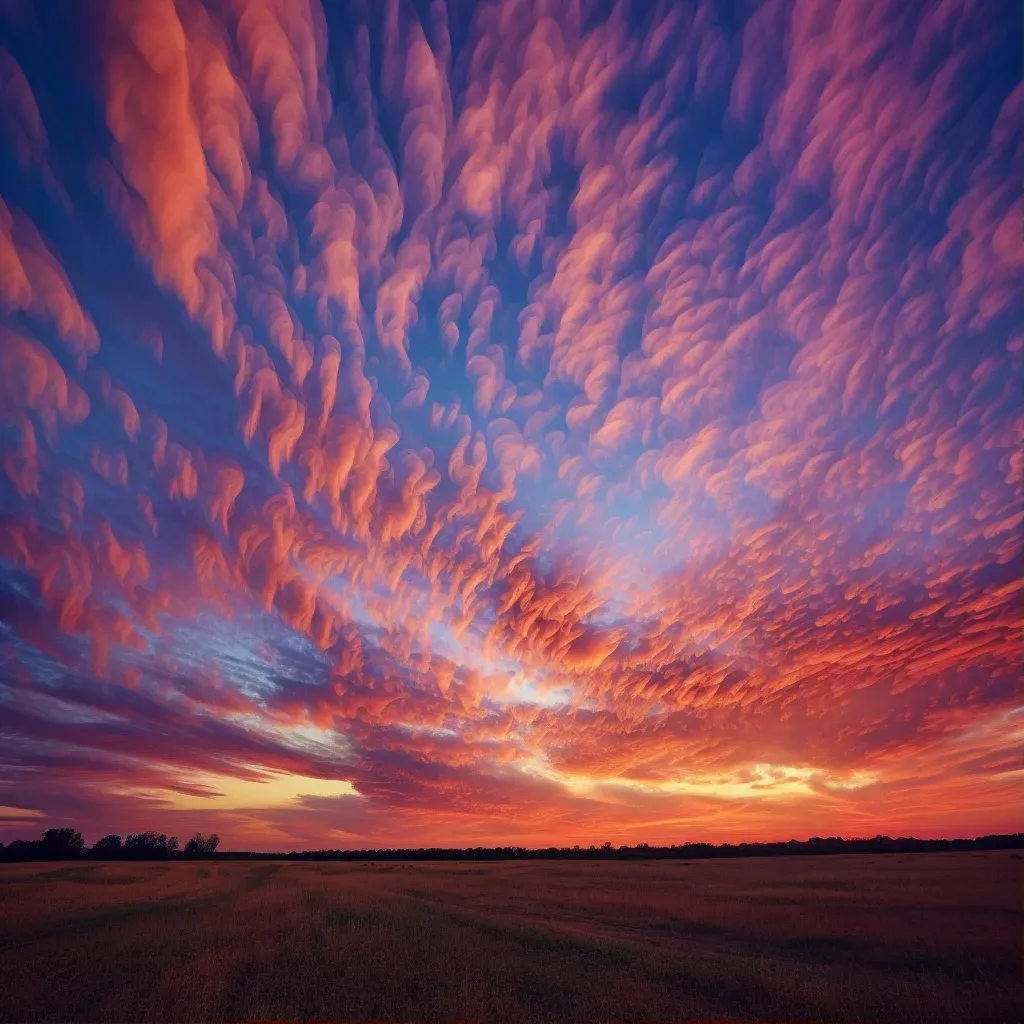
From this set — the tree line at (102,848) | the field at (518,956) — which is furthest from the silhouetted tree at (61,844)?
the field at (518,956)

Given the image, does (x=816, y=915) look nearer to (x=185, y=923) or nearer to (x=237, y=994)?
(x=237, y=994)

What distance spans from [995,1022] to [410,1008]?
49.3 ft

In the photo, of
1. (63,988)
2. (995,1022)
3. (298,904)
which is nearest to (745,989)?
(995,1022)

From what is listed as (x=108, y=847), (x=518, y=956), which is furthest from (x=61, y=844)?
(x=518, y=956)

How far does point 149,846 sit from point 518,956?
181 meters

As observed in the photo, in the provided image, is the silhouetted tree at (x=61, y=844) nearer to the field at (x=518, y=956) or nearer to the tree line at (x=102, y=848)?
the tree line at (x=102, y=848)

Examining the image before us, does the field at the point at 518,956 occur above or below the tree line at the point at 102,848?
below

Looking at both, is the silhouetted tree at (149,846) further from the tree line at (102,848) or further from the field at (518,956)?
the field at (518,956)

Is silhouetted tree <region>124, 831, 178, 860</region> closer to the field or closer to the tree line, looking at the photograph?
the tree line

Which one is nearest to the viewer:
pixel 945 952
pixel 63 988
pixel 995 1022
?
pixel 995 1022

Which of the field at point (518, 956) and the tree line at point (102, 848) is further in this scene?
the tree line at point (102, 848)

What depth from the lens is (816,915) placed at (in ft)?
91.6

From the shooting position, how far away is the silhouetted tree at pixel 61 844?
12775 centimetres

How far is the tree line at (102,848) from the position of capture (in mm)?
124562
